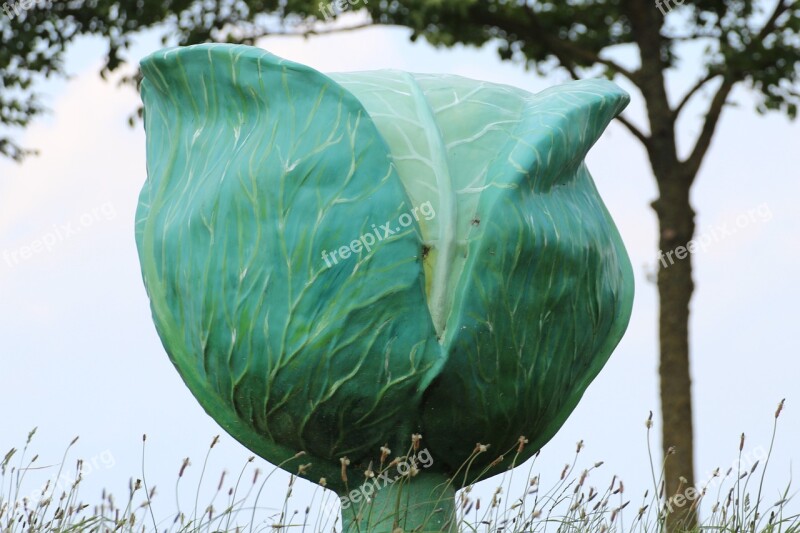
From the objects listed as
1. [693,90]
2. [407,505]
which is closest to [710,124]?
[693,90]

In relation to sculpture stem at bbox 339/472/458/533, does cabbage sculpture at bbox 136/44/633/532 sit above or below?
above

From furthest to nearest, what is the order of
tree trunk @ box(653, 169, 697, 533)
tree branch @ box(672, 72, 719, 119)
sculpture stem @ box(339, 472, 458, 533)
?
tree branch @ box(672, 72, 719, 119), tree trunk @ box(653, 169, 697, 533), sculpture stem @ box(339, 472, 458, 533)

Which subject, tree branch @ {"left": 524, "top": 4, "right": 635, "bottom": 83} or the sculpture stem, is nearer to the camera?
the sculpture stem

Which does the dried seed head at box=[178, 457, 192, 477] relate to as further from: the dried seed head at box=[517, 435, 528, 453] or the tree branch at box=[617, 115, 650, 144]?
the tree branch at box=[617, 115, 650, 144]

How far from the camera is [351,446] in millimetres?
3053

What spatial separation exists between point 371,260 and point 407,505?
0.76 metres

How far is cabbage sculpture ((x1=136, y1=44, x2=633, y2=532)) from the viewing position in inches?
111

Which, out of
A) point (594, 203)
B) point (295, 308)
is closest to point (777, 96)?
point (594, 203)

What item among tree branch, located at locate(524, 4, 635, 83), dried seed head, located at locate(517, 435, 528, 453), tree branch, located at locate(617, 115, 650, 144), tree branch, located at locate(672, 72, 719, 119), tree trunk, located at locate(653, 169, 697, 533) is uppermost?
tree branch, located at locate(524, 4, 635, 83)

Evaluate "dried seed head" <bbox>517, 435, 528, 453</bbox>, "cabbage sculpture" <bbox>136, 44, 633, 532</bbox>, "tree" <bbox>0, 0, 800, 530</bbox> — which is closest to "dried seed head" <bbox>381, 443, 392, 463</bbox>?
"cabbage sculpture" <bbox>136, 44, 633, 532</bbox>

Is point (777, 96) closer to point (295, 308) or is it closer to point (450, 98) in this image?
point (450, 98)

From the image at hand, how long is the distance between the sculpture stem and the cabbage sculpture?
11 mm

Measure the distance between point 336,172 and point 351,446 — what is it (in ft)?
2.60

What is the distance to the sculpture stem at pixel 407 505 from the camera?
3123 millimetres
